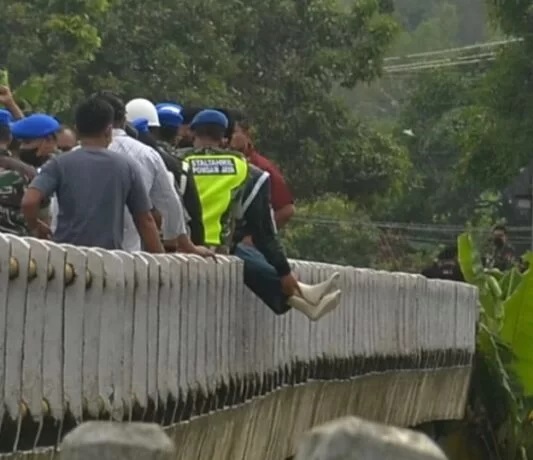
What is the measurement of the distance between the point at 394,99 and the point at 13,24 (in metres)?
56.7

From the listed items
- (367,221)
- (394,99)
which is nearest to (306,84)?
(367,221)

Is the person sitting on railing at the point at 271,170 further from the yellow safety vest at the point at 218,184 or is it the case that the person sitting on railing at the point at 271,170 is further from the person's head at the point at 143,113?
the yellow safety vest at the point at 218,184

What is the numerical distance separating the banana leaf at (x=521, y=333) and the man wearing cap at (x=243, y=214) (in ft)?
21.7

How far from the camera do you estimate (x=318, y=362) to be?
45.3 ft

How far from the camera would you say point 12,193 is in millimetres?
10258

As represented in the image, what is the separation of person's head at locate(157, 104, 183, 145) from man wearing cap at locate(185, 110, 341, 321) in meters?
0.61

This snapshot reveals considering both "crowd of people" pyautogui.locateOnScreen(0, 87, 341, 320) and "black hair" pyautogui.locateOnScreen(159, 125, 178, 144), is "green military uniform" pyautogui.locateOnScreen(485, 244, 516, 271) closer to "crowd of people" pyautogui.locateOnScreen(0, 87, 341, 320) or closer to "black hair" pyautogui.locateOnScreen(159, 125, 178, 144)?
"crowd of people" pyautogui.locateOnScreen(0, 87, 341, 320)

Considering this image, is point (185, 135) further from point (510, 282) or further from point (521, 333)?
point (510, 282)

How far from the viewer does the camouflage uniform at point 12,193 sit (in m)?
10.1

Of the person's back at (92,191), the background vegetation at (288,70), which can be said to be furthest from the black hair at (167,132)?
→ the background vegetation at (288,70)

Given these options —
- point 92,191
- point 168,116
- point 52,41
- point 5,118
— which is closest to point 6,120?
point 5,118

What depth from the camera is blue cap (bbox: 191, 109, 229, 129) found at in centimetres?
1153

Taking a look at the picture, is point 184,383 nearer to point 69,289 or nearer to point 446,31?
point 69,289

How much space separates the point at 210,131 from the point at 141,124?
441mm
